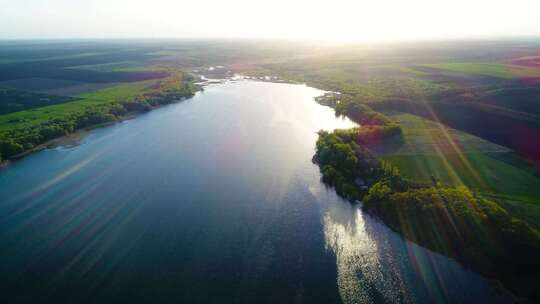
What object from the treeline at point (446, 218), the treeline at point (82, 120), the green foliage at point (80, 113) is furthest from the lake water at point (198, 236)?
the green foliage at point (80, 113)

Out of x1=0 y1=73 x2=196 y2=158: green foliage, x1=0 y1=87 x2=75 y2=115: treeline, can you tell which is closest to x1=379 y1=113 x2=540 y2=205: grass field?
x1=0 y1=73 x2=196 y2=158: green foliage

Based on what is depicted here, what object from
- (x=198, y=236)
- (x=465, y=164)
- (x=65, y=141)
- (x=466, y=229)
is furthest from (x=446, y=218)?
(x=65, y=141)

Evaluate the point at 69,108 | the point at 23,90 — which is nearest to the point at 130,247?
the point at 69,108

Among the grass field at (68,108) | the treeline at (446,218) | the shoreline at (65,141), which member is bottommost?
the shoreline at (65,141)

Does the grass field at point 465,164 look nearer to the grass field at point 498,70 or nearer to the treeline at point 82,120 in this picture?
the treeline at point 82,120

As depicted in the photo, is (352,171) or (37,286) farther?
(352,171)

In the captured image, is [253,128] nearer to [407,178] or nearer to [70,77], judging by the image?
[407,178]
